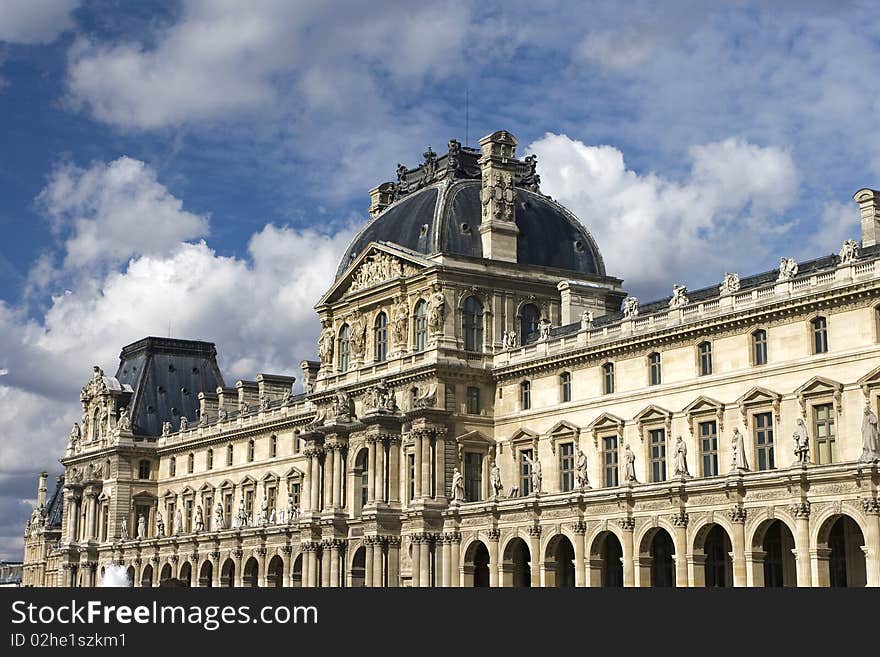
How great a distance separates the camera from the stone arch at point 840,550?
5647cm

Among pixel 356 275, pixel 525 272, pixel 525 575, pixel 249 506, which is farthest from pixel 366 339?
pixel 249 506

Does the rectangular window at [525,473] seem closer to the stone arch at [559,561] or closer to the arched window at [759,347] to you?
the stone arch at [559,561]

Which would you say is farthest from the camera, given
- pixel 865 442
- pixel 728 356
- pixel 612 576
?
pixel 612 576

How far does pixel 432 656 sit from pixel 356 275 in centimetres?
5470

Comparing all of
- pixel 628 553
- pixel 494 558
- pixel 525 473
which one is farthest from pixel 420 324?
pixel 628 553

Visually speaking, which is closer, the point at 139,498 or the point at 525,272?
the point at 525,272

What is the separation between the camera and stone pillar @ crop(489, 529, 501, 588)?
72938 millimetres

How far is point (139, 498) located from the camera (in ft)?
381

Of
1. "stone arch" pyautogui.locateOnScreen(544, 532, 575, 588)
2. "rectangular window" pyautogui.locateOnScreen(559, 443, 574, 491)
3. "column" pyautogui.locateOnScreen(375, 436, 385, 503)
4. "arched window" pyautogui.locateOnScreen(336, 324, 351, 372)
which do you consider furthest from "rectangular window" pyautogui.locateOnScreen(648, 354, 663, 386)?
"arched window" pyautogui.locateOnScreen(336, 324, 351, 372)

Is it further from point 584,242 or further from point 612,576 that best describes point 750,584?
point 584,242

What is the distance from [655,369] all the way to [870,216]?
12.2m

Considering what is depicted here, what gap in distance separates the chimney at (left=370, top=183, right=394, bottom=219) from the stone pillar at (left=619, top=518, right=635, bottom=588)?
115 feet

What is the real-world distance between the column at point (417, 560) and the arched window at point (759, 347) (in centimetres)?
2133

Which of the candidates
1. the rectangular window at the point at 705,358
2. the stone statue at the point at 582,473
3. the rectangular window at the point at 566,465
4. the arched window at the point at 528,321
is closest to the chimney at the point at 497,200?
the arched window at the point at 528,321
